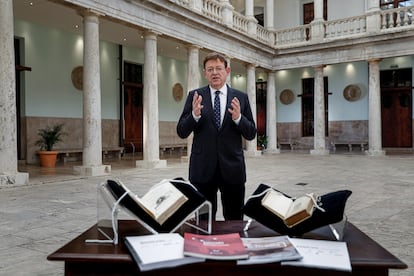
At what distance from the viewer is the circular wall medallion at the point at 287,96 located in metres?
24.6

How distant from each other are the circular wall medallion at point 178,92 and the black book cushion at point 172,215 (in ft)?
64.1

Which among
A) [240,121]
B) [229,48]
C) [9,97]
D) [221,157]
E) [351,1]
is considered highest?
[351,1]

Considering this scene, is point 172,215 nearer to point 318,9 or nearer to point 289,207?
point 289,207

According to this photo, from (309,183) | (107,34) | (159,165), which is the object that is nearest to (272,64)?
(107,34)

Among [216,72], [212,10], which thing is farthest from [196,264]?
[212,10]

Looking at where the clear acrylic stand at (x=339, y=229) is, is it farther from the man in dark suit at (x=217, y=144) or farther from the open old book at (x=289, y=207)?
the man in dark suit at (x=217, y=144)

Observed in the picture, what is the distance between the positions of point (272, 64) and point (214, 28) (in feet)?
21.6

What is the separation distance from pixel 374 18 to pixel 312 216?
62.0ft

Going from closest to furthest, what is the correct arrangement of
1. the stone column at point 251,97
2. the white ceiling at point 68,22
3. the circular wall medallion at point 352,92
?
1. the white ceiling at point 68,22
2. the stone column at point 251,97
3. the circular wall medallion at point 352,92

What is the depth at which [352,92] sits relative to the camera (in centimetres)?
2248

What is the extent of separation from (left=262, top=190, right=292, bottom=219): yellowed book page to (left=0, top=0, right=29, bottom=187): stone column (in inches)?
300

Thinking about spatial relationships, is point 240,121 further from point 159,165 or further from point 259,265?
point 159,165

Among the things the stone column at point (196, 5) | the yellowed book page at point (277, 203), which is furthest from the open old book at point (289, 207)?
the stone column at point (196, 5)

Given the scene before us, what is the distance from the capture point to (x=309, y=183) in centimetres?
923
